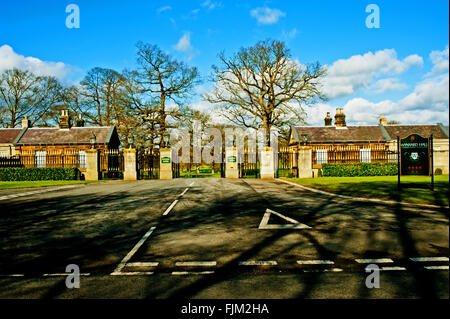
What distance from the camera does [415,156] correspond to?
7.42 m

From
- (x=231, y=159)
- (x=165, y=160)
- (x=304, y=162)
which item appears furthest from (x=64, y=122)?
(x=304, y=162)

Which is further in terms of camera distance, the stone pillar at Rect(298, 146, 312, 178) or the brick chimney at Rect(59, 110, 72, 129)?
the brick chimney at Rect(59, 110, 72, 129)

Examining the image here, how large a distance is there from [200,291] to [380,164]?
26243 millimetres

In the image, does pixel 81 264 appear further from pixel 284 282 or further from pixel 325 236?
pixel 325 236

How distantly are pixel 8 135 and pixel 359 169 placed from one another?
47774 millimetres

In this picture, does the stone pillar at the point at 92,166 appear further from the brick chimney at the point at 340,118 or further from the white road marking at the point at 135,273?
the brick chimney at the point at 340,118

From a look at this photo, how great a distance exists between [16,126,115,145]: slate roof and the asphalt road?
102 feet

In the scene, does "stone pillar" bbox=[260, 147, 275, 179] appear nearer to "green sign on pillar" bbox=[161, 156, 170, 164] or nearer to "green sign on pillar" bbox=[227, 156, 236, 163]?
"green sign on pillar" bbox=[227, 156, 236, 163]

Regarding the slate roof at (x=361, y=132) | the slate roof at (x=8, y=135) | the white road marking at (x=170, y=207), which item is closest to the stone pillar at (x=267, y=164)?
the white road marking at (x=170, y=207)

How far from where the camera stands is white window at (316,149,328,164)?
37.0m

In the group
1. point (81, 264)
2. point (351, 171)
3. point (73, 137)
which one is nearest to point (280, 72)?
point (351, 171)

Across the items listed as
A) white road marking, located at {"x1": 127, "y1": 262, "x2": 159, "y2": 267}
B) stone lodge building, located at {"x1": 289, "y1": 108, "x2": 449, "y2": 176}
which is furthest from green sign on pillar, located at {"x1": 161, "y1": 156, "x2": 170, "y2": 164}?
white road marking, located at {"x1": 127, "y1": 262, "x2": 159, "y2": 267}

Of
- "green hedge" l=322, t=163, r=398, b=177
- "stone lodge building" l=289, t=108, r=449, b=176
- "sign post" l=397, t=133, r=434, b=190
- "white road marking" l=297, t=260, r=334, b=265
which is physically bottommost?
"white road marking" l=297, t=260, r=334, b=265

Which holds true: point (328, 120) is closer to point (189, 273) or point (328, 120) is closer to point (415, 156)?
point (415, 156)
